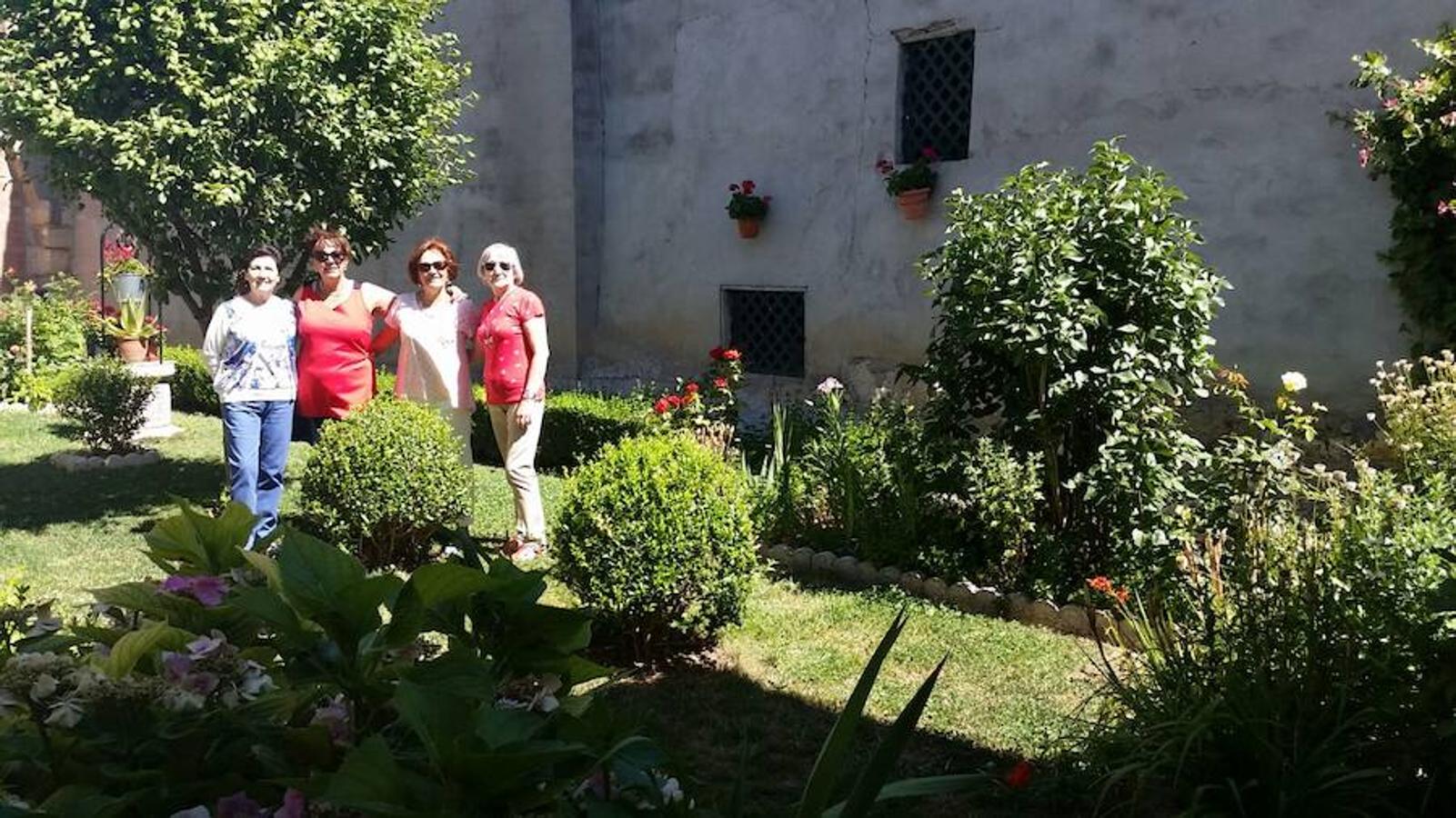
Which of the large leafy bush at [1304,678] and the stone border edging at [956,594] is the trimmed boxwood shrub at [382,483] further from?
the large leafy bush at [1304,678]

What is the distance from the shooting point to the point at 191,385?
45.6ft

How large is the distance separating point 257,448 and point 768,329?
5.25 meters

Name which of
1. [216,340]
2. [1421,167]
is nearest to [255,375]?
[216,340]

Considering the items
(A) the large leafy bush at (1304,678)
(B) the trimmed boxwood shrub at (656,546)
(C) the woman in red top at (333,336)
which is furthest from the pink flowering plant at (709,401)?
(A) the large leafy bush at (1304,678)

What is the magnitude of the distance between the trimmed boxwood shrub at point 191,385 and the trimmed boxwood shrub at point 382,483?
26.2ft

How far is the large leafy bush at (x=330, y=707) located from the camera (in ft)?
2.80

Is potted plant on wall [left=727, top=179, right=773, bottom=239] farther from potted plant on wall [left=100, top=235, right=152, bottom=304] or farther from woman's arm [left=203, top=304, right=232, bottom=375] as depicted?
potted plant on wall [left=100, top=235, right=152, bottom=304]

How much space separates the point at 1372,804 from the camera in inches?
120

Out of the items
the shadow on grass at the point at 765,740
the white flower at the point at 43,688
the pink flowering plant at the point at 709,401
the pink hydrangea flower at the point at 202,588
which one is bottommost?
the shadow on grass at the point at 765,740

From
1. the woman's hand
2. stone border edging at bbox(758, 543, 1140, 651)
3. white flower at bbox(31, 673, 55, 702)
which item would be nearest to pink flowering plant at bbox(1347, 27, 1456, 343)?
stone border edging at bbox(758, 543, 1140, 651)

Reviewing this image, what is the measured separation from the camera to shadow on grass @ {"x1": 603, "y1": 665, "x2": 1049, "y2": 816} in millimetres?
3645

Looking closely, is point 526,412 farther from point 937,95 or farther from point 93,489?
point 937,95

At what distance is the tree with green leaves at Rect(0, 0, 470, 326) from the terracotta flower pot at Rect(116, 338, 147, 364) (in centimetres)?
581

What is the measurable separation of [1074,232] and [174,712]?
5.28 m
